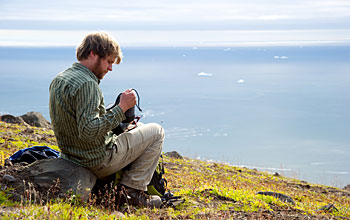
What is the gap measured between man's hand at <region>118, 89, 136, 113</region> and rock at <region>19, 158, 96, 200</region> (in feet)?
3.89

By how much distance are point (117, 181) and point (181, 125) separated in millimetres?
112457

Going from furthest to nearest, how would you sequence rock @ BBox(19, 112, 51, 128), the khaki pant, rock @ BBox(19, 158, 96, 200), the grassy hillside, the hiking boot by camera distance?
rock @ BBox(19, 112, 51, 128), the hiking boot, the khaki pant, rock @ BBox(19, 158, 96, 200), the grassy hillside

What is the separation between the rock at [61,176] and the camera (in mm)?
5929

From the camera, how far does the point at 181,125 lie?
118938 mm

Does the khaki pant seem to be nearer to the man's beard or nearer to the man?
the man

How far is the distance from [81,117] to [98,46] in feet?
3.49

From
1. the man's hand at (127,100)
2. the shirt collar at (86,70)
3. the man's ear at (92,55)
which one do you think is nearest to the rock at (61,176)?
the man's hand at (127,100)

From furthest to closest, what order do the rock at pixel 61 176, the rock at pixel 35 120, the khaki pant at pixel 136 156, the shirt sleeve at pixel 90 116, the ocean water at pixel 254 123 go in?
1. the ocean water at pixel 254 123
2. the rock at pixel 35 120
3. the khaki pant at pixel 136 156
4. the rock at pixel 61 176
5. the shirt sleeve at pixel 90 116

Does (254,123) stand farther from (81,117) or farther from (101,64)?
(81,117)

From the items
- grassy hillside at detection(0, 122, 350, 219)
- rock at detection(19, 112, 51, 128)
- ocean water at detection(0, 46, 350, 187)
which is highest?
grassy hillside at detection(0, 122, 350, 219)

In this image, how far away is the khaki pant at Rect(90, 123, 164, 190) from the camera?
6226mm

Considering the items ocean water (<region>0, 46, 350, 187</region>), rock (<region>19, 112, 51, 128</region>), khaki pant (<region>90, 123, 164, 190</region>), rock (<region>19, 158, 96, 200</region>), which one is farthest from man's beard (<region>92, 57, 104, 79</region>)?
ocean water (<region>0, 46, 350, 187</region>)

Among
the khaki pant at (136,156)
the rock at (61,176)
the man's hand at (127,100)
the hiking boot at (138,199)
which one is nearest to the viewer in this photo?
the man's hand at (127,100)

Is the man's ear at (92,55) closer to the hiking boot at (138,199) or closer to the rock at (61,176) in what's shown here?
the rock at (61,176)
